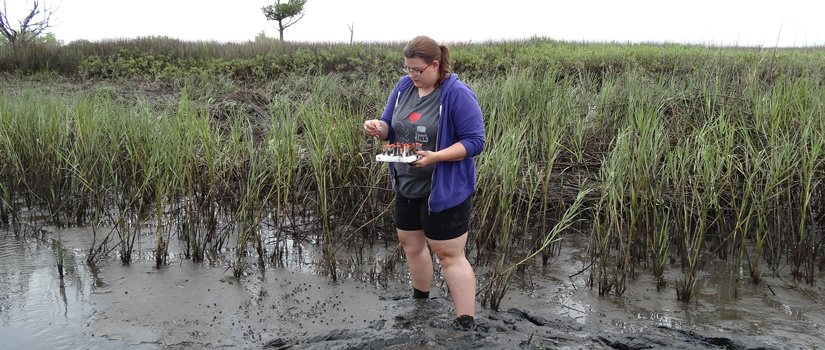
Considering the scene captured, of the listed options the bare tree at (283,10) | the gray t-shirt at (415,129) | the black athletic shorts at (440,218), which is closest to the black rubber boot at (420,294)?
the black athletic shorts at (440,218)

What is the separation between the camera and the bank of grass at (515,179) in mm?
4297

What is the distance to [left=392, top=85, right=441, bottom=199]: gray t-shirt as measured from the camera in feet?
9.78

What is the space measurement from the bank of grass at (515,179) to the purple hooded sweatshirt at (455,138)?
82cm

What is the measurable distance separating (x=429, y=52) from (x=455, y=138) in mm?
459

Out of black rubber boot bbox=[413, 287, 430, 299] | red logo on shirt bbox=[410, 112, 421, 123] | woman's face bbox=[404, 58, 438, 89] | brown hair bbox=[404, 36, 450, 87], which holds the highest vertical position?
brown hair bbox=[404, 36, 450, 87]

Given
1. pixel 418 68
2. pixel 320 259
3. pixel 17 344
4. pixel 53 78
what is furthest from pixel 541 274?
pixel 53 78

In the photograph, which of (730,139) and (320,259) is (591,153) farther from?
(320,259)

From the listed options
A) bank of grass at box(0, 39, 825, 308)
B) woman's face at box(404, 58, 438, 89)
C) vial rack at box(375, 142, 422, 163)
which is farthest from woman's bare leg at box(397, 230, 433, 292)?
woman's face at box(404, 58, 438, 89)

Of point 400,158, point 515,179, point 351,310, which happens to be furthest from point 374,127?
point 515,179

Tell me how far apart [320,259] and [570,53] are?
9439 mm

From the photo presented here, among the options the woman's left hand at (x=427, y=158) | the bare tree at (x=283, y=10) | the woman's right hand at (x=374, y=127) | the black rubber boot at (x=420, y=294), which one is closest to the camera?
the woman's left hand at (x=427, y=158)

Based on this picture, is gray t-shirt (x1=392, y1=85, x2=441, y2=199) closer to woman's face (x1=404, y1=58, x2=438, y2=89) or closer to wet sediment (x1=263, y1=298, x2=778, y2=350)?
woman's face (x1=404, y1=58, x2=438, y2=89)

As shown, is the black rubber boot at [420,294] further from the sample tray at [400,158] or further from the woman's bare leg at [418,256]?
the sample tray at [400,158]

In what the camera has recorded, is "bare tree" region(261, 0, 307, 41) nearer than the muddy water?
No
